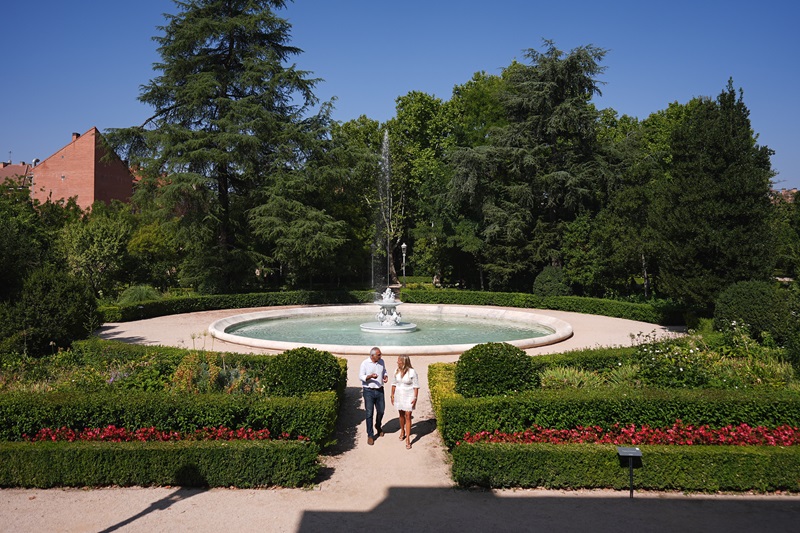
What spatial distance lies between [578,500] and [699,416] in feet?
7.76

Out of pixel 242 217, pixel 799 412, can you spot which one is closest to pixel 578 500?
pixel 799 412

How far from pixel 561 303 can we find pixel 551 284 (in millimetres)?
1761

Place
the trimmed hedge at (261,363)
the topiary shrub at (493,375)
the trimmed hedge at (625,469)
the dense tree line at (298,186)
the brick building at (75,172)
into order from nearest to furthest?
the trimmed hedge at (625,469) → the topiary shrub at (493,375) → the trimmed hedge at (261,363) → the dense tree line at (298,186) → the brick building at (75,172)

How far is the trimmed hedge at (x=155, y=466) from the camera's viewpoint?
662 cm

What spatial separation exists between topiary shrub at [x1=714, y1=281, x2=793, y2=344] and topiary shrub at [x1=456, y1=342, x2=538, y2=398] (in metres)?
8.03

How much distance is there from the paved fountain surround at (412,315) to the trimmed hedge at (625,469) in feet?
23.2

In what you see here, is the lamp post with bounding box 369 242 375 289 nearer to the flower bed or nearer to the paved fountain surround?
the paved fountain surround

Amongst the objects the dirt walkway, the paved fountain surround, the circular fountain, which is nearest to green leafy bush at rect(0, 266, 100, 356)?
the paved fountain surround

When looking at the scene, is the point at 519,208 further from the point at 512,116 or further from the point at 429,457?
the point at 429,457

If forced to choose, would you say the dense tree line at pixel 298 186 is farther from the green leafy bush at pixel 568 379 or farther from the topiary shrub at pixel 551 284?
the green leafy bush at pixel 568 379

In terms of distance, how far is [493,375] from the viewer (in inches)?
319

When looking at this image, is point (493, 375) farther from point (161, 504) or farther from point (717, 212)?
point (717, 212)

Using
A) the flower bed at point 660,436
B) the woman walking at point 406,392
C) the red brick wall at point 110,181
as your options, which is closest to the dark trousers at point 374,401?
the woman walking at point 406,392

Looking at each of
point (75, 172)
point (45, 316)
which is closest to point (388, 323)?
point (45, 316)
